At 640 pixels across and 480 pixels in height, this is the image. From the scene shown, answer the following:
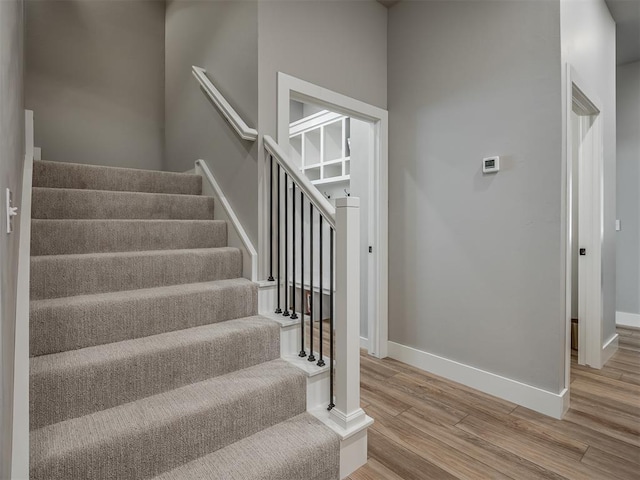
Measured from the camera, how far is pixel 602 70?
2.75 metres

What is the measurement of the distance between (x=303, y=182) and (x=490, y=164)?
51.3 inches

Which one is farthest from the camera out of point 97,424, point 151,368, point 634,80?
point 634,80

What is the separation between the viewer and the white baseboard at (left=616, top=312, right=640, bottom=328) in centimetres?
376

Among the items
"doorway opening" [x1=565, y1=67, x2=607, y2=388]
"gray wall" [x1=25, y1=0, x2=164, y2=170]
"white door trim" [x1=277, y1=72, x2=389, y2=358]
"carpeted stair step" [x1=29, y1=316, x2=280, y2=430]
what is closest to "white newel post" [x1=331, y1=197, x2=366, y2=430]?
"carpeted stair step" [x1=29, y1=316, x2=280, y2=430]

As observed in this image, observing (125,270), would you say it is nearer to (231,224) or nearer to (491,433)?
(231,224)

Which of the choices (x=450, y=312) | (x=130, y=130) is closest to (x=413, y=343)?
(x=450, y=312)

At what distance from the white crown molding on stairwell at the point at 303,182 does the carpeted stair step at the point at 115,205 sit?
801 millimetres

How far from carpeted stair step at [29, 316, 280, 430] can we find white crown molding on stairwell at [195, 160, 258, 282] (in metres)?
0.42

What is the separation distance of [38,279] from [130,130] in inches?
96.3

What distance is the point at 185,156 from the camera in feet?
10.3

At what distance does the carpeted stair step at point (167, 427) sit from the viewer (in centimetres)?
112

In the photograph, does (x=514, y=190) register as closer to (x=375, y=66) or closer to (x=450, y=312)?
(x=450, y=312)

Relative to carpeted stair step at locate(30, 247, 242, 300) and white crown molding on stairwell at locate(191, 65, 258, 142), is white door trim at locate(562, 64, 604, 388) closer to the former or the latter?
white crown molding on stairwell at locate(191, 65, 258, 142)

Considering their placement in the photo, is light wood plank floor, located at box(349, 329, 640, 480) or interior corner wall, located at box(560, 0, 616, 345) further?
interior corner wall, located at box(560, 0, 616, 345)
